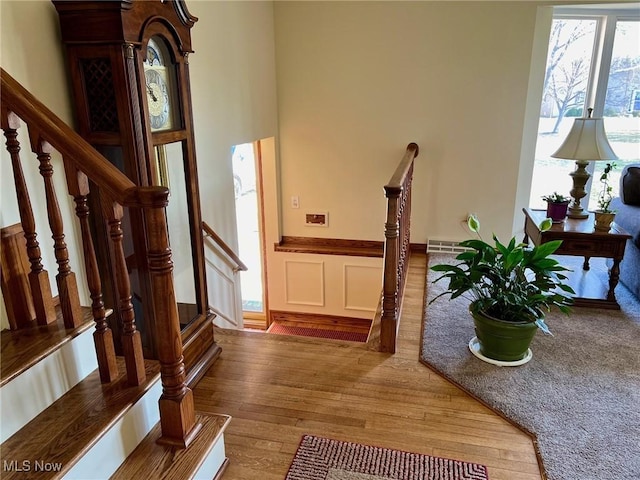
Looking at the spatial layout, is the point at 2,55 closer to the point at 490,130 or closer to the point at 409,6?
the point at 409,6

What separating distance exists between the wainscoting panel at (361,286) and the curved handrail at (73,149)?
10.8 feet

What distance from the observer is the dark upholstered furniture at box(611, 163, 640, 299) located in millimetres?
3309

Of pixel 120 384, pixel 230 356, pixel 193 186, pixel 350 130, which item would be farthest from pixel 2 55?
pixel 350 130

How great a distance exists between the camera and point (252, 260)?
16.3 feet

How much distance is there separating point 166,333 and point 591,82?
14.6ft

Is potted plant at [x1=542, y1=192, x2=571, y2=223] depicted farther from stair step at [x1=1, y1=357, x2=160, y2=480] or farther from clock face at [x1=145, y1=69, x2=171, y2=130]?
stair step at [x1=1, y1=357, x2=160, y2=480]

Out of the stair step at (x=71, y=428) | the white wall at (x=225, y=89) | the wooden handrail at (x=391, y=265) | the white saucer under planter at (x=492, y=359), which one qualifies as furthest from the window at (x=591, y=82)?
the stair step at (x=71, y=428)

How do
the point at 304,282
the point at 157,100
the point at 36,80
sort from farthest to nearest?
the point at 304,282 < the point at 157,100 < the point at 36,80

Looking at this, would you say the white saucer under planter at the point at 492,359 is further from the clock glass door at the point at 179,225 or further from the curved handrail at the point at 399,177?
the clock glass door at the point at 179,225

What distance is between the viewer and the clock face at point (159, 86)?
192 centimetres

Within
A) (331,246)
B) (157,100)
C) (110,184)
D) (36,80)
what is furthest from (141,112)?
(331,246)

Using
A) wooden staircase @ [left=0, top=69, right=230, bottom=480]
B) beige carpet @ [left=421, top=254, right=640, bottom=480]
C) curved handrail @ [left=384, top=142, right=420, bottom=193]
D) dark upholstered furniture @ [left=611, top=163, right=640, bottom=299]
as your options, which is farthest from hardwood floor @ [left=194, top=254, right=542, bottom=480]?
dark upholstered furniture @ [left=611, top=163, right=640, bottom=299]

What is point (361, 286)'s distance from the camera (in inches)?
181

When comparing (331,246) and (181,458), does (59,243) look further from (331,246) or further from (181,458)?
(331,246)
